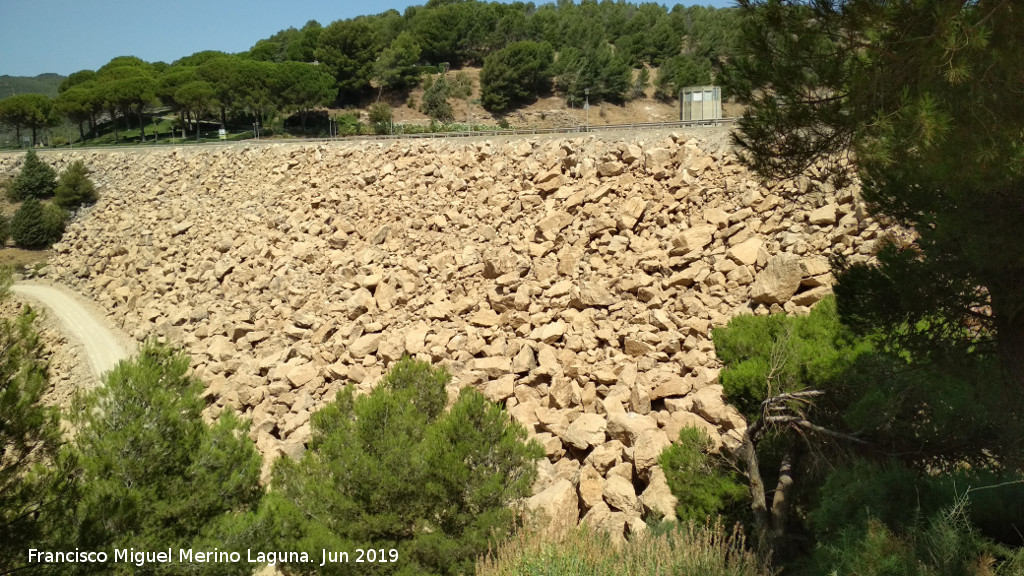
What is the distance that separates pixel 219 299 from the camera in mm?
18891

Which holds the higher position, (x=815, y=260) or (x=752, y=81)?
(x=752, y=81)

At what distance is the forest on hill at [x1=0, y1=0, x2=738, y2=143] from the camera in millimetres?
38188

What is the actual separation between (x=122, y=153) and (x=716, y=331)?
1143 inches

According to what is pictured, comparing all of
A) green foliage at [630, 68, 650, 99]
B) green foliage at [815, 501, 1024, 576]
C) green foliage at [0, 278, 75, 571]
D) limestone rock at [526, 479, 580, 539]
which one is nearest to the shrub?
green foliage at [0, 278, 75, 571]

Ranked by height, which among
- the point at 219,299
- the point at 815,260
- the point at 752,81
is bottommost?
the point at 219,299

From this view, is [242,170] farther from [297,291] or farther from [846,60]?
[846,60]

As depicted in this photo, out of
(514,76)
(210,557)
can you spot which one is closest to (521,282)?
(210,557)

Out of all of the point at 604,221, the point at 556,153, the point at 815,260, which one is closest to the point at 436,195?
the point at 556,153

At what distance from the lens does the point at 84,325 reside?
20672 mm

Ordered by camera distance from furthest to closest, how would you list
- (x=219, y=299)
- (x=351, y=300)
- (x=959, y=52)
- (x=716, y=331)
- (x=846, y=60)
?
(x=219, y=299) → (x=351, y=300) → (x=716, y=331) → (x=846, y=60) → (x=959, y=52)

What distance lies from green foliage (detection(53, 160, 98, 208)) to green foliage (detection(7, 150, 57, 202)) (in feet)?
4.66

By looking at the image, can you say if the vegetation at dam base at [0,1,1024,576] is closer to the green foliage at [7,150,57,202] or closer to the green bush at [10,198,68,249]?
the green bush at [10,198,68,249]

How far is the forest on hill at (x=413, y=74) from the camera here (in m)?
38.2

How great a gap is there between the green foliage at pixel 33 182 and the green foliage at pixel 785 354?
30.9 meters
